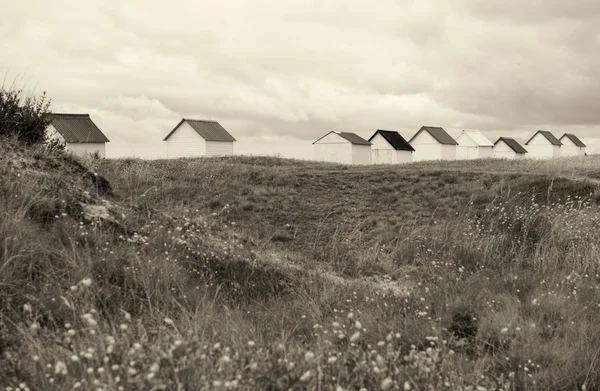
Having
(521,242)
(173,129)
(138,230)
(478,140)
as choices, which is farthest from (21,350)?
(478,140)

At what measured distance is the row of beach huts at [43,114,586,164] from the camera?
1987 inches

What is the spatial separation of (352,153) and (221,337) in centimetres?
5532

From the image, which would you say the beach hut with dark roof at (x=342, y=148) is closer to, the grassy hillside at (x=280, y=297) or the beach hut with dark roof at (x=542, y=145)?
the beach hut with dark roof at (x=542, y=145)

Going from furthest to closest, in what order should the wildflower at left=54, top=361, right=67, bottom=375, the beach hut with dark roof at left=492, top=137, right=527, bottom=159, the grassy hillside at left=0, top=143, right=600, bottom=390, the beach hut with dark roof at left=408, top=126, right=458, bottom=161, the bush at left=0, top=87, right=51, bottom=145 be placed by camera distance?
the beach hut with dark roof at left=492, top=137, right=527, bottom=159
the beach hut with dark roof at left=408, top=126, right=458, bottom=161
the bush at left=0, top=87, right=51, bottom=145
the grassy hillside at left=0, top=143, right=600, bottom=390
the wildflower at left=54, top=361, right=67, bottom=375

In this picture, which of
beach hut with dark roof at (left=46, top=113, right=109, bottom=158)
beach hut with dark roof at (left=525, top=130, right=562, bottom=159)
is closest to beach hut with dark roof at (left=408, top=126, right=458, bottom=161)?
beach hut with dark roof at (left=525, top=130, right=562, bottom=159)

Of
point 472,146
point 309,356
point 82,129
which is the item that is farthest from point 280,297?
point 472,146

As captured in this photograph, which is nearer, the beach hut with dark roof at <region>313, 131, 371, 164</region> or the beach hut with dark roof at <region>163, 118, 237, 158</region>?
the beach hut with dark roof at <region>163, 118, 237, 158</region>

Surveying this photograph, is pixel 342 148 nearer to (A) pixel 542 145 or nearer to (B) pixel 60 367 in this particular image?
(A) pixel 542 145

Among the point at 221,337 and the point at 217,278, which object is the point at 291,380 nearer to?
the point at 221,337

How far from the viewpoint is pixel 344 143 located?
197 feet

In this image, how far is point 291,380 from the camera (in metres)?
3.57

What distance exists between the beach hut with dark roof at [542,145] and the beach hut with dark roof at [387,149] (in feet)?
124

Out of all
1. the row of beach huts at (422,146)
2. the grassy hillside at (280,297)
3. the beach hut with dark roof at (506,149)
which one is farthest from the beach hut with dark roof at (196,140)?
the beach hut with dark roof at (506,149)

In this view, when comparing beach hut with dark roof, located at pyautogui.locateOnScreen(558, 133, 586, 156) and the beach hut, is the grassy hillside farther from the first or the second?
beach hut with dark roof, located at pyautogui.locateOnScreen(558, 133, 586, 156)
